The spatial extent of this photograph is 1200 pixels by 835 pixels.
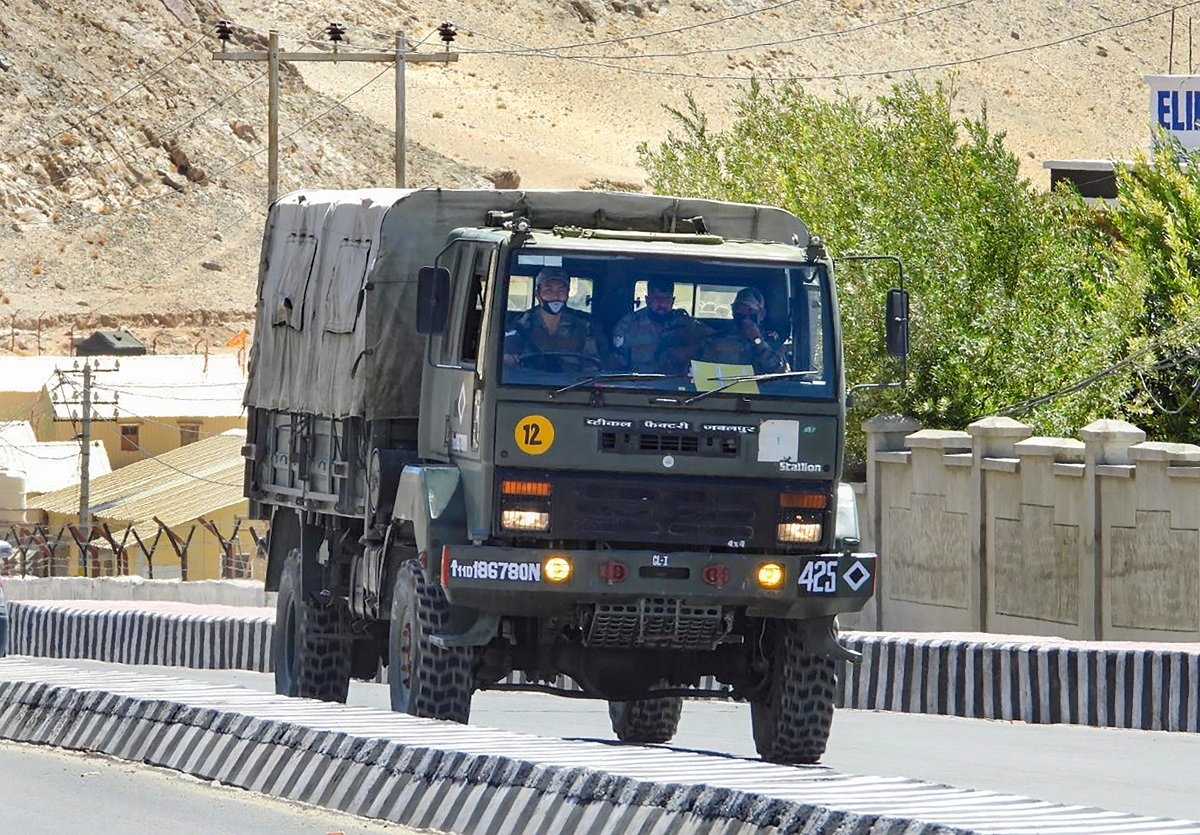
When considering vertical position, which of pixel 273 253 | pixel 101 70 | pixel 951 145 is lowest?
pixel 273 253

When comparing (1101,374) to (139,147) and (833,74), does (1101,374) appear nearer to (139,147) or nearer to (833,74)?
(139,147)

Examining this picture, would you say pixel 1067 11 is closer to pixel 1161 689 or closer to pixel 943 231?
pixel 943 231

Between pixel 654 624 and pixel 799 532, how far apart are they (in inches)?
36.9

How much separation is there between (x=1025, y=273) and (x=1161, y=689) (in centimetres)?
1418

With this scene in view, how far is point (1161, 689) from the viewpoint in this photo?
16.9m

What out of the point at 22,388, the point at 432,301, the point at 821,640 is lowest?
the point at 821,640

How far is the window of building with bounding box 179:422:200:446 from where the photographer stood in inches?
2884

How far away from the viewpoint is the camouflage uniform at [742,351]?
13.2 meters

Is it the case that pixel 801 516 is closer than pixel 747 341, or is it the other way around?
pixel 747 341

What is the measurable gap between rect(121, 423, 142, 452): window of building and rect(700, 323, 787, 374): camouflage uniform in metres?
61.3

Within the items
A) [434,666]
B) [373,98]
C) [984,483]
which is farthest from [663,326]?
[373,98]

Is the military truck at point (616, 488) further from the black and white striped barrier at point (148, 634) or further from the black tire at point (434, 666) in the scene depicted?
the black and white striped barrier at point (148, 634)

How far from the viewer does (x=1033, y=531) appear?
2211 cm

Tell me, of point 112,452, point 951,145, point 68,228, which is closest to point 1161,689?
point 951,145
